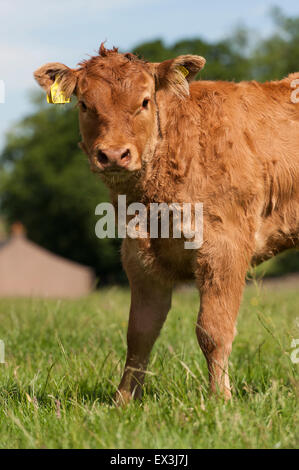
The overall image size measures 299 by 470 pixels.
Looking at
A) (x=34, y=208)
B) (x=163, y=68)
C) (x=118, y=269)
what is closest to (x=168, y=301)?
(x=163, y=68)

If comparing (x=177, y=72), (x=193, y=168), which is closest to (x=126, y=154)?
(x=193, y=168)

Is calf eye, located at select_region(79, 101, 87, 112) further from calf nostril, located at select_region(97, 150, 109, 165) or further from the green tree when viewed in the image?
the green tree

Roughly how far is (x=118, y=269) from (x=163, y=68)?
34166 millimetres

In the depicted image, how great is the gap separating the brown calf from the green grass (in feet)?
0.93

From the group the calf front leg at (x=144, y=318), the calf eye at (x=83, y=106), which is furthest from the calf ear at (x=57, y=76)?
the calf front leg at (x=144, y=318)

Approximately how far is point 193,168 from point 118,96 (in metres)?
0.72

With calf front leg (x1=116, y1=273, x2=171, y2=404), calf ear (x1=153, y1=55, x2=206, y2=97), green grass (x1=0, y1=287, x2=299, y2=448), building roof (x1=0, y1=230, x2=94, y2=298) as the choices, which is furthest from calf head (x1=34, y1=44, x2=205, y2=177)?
building roof (x1=0, y1=230, x2=94, y2=298)

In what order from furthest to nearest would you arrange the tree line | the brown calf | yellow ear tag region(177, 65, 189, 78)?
the tree line
yellow ear tag region(177, 65, 189, 78)
the brown calf

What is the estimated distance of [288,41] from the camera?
4678 cm

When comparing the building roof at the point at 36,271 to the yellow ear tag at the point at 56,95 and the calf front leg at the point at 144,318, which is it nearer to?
the calf front leg at the point at 144,318

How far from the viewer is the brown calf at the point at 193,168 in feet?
13.7

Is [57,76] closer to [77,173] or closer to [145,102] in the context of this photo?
[145,102]

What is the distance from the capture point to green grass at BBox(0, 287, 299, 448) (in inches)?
126
